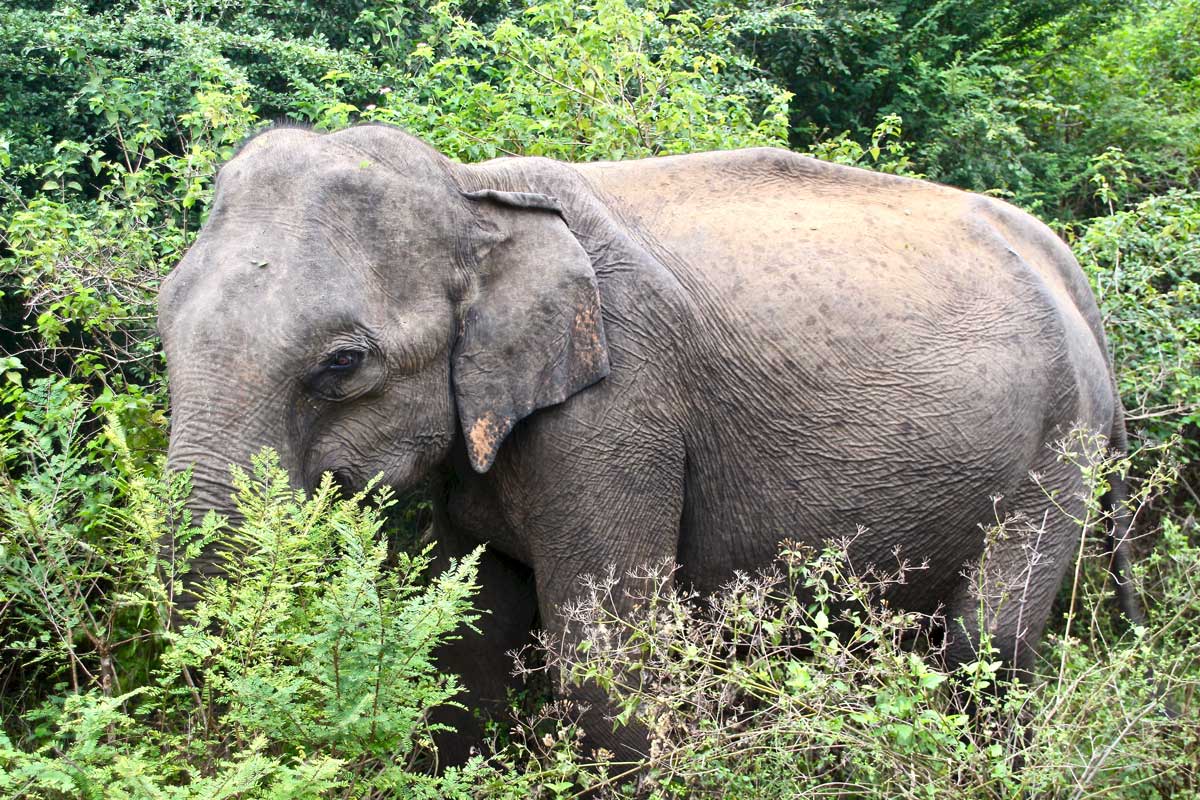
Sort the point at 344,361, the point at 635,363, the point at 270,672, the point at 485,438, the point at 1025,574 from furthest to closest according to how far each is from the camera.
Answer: the point at 1025,574, the point at 635,363, the point at 485,438, the point at 344,361, the point at 270,672

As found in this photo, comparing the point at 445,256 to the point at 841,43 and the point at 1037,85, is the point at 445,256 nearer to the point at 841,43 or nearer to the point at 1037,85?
the point at 841,43

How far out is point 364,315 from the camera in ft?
12.2

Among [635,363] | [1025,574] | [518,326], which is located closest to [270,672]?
[518,326]

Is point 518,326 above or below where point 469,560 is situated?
above

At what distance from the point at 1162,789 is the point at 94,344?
15.7 feet

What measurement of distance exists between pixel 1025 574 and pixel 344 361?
2544mm

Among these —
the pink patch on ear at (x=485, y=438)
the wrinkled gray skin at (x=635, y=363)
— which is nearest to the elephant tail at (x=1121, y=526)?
the wrinkled gray skin at (x=635, y=363)

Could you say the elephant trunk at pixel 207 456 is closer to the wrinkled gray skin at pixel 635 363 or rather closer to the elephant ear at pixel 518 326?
the wrinkled gray skin at pixel 635 363

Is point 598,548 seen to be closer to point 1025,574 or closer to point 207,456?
point 207,456

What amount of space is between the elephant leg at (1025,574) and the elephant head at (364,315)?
1654 mm

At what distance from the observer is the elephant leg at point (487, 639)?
467 centimetres

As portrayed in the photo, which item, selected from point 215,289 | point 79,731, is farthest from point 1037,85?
point 79,731

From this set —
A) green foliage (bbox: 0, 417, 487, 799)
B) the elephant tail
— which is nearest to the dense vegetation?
green foliage (bbox: 0, 417, 487, 799)

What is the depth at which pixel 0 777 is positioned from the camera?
9.22 feet
